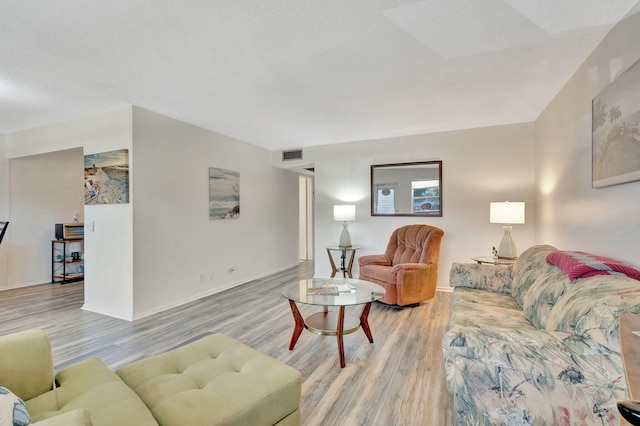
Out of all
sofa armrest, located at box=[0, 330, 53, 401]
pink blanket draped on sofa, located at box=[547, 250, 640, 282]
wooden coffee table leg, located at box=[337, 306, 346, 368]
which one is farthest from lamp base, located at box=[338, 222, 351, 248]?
sofa armrest, located at box=[0, 330, 53, 401]

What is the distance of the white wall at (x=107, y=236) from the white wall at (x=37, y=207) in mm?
1140

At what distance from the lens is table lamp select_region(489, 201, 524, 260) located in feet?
11.0

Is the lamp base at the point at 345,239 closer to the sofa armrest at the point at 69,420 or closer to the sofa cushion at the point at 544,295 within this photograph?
the sofa cushion at the point at 544,295

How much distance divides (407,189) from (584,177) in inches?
91.7

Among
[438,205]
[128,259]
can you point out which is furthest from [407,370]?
[128,259]

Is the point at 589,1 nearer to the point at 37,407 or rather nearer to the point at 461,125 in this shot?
the point at 461,125

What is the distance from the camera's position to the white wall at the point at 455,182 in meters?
3.94

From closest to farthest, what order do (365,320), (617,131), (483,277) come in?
(617,131) → (365,320) → (483,277)

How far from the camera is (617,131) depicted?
69.4 inches

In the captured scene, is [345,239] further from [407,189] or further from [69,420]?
[69,420]

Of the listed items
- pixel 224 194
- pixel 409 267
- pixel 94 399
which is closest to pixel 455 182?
pixel 409 267

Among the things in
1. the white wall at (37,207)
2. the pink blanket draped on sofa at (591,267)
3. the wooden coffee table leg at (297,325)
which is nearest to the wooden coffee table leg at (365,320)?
the wooden coffee table leg at (297,325)

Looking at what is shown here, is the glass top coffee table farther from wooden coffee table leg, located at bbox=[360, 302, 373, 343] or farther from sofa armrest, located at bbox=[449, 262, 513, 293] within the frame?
sofa armrest, located at bbox=[449, 262, 513, 293]

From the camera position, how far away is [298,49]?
6.89ft
